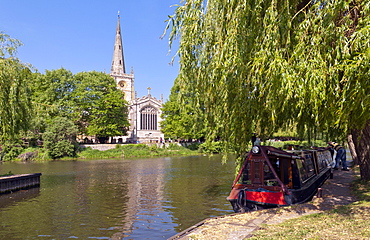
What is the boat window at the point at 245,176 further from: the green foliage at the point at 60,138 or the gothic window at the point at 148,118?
the gothic window at the point at 148,118

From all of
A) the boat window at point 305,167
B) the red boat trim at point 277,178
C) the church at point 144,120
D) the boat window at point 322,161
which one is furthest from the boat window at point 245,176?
the church at point 144,120

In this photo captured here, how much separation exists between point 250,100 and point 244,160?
14.6ft

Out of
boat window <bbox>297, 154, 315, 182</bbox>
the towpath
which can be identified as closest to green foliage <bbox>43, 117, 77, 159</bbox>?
boat window <bbox>297, 154, 315, 182</bbox>

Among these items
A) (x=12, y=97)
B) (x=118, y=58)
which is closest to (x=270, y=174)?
(x=12, y=97)

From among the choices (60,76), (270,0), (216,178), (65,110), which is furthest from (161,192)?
(60,76)

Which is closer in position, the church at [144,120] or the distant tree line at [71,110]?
the distant tree line at [71,110]

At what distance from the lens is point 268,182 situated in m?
12.8

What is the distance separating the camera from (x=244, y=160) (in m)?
13.9

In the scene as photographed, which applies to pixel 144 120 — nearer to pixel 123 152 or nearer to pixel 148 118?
pixel 148 118

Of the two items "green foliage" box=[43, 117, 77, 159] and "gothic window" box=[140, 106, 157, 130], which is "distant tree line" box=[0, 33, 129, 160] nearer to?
"green foliage" box=[43, 117, 77, 159]

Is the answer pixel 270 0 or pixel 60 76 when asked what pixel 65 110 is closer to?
pixel 60 76

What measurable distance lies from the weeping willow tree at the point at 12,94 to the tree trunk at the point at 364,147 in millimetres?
17702

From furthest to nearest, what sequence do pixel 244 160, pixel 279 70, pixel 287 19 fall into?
pixel 244 160, pixel 287 19, pixel 279 70

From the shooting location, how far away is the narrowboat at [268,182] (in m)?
11.9
